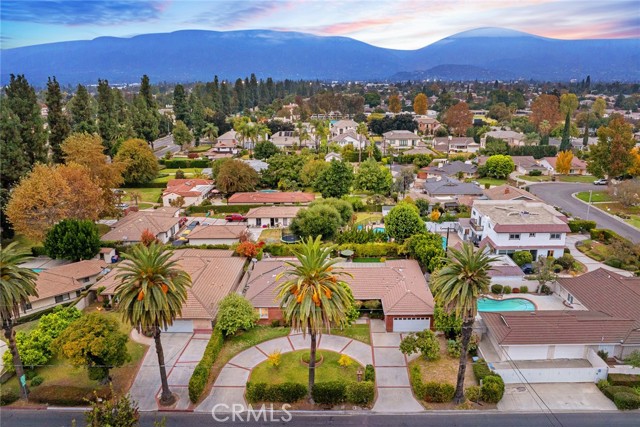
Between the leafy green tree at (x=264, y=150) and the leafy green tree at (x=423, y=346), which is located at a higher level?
the leafy green tree at (x=264, y=150)

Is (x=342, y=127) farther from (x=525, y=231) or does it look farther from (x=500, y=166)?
(x=525, y=231)

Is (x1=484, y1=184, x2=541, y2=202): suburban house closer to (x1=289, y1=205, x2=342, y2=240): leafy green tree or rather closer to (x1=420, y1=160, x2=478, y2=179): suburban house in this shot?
(x1=420, y1=160, x2=478, y2=179): suburban house

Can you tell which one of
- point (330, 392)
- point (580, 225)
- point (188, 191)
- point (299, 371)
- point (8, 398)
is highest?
point (188, 191)

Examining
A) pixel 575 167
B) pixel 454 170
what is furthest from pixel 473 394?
pixel 575 167

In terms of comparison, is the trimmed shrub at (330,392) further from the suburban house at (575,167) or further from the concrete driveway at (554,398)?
the suburban house at (575,167)

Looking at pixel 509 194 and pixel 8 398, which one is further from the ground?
pixel 509 194

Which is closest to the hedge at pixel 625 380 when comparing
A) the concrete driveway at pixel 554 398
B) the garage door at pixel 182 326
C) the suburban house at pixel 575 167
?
the concrete driveway at pixel 554 398

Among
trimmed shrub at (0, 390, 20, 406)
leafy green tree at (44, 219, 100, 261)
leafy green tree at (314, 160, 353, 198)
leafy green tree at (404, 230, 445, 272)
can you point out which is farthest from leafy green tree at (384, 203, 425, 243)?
trimmed shrub at (0, 390, 20, 406)
